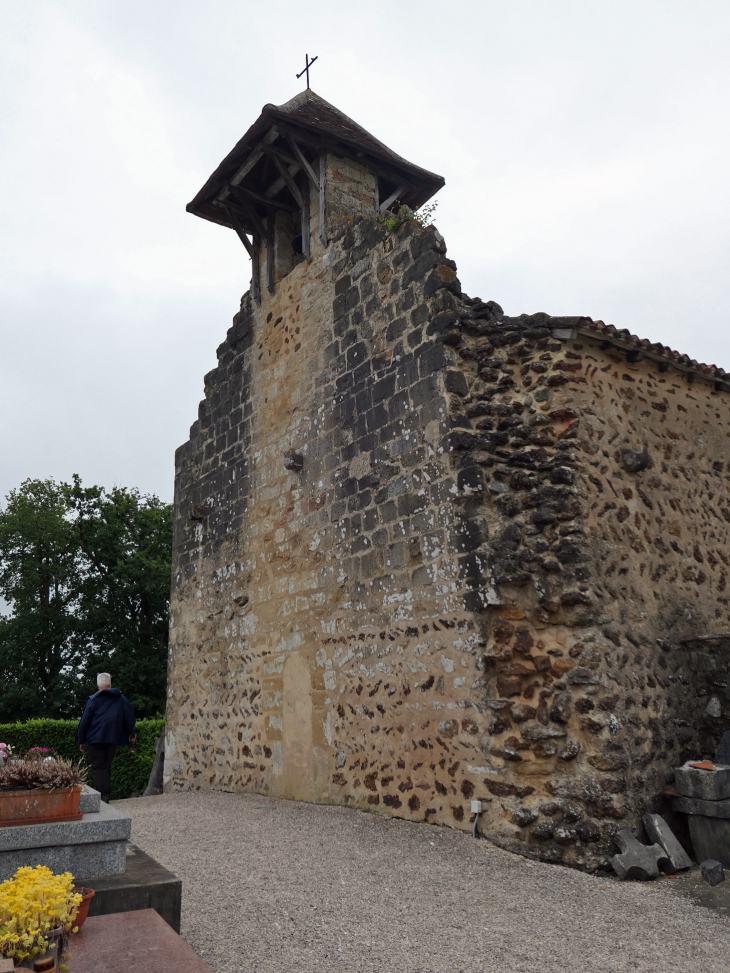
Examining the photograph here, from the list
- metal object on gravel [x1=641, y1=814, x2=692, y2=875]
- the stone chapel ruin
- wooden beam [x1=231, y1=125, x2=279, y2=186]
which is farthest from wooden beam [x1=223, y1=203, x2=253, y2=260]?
metal object on gravel [x1=641, y1=814, x2=692, y2=875]

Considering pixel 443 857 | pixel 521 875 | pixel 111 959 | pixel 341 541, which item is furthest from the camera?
pixel 341 541

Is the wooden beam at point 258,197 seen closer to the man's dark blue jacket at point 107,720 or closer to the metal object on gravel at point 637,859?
the man's dark blue jacket at point 107,720

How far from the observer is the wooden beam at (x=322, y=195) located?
28.6 feet

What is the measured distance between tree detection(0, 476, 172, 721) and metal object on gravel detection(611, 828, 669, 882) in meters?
19.0

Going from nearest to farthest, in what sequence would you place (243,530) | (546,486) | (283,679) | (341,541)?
(546,486) < (341,541) < (283,679) < (243,530)

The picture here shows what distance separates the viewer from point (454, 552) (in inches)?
238

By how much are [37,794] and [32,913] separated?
3.84 feet

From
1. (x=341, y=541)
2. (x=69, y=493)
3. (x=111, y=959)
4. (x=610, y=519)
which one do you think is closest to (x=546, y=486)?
(x=610, y=519)

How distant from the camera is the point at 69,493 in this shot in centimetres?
2544

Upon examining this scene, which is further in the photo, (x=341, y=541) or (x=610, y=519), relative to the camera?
(x=341, y=541)

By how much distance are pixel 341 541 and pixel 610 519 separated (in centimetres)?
264

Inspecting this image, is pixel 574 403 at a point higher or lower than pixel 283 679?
higher

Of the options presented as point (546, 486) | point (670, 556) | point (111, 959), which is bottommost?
point (111, 959)

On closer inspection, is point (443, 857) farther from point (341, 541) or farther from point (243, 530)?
point (243, 530)
